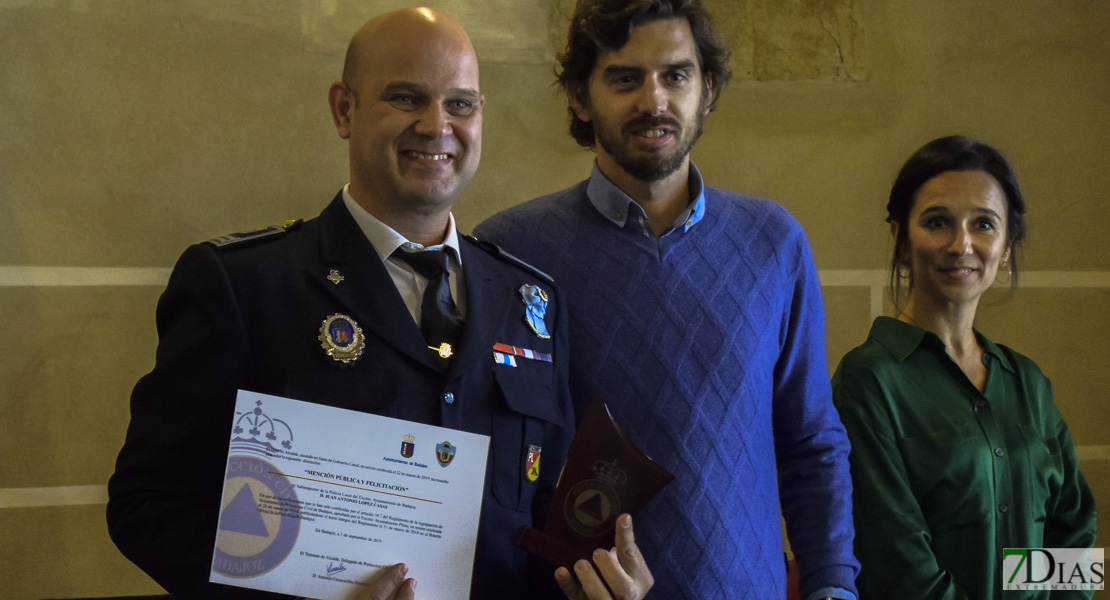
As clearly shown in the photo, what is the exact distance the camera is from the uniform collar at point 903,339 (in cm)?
244

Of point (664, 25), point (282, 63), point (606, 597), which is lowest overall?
point (606, 597)

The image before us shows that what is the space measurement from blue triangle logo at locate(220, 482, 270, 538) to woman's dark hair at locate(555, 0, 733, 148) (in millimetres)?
1313

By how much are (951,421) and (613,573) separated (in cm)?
130

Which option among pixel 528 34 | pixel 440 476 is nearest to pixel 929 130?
pixel 528 34

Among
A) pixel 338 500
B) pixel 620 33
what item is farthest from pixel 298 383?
pixel 620 33

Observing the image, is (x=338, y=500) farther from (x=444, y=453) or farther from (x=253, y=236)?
(x=253, y=236)

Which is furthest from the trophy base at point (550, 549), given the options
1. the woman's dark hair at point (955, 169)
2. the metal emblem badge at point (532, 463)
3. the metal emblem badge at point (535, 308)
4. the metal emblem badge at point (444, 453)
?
the woman's dark hair at point (955, 169)

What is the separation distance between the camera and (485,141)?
3.32 m

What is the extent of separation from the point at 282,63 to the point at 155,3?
43 cm

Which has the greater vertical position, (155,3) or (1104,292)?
(155,3)

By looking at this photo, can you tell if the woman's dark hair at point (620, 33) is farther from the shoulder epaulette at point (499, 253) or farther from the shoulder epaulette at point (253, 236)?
the shoulder epaulette at point (253, 236)

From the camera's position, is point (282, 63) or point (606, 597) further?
point (282, 63)

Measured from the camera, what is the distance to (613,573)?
140 cm

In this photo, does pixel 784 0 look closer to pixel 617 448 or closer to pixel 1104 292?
pixel 1104 292
